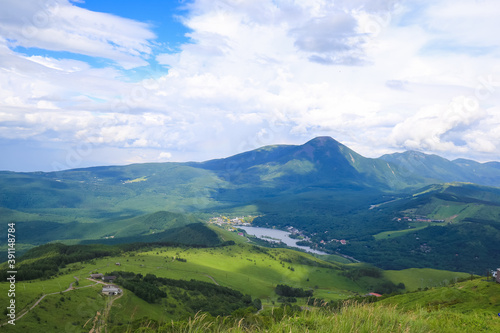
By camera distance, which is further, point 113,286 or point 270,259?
point 270,259

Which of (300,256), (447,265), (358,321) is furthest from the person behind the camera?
(447,265)

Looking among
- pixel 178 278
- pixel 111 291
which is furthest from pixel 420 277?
pixel 111 291

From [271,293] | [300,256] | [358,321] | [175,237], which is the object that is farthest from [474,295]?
[175,237]

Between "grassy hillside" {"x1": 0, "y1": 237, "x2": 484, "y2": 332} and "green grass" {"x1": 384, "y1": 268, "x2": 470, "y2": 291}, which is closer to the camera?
"grassy hillside" {"x1": 0, "y1": 237, "x2": 484, "y2": 332}

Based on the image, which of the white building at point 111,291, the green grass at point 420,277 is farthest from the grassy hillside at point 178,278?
the white building at point 111,291

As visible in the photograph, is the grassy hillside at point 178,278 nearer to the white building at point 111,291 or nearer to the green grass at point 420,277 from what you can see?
the green grass at point 420,277

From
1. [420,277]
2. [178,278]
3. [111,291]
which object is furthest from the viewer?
[420,277]

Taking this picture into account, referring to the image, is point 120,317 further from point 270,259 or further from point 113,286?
point 270,259

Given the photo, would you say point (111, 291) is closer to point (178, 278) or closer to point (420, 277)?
point (178, 278)

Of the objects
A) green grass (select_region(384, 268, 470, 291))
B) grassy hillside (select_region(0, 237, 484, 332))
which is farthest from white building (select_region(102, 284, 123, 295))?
green grass (select_region(384, 268, 470, 291))

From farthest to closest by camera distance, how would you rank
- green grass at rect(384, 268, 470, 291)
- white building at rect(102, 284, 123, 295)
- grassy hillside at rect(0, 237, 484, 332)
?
green grass at rect(384, 268, 470, 291) → white building at rect(102, 284, 123, 295) → grassy hillside at rect(0, 237, 484, 332)

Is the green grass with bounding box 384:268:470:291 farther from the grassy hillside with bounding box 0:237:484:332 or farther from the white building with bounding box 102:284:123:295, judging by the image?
the white building with bounding box 102:284:123:295
